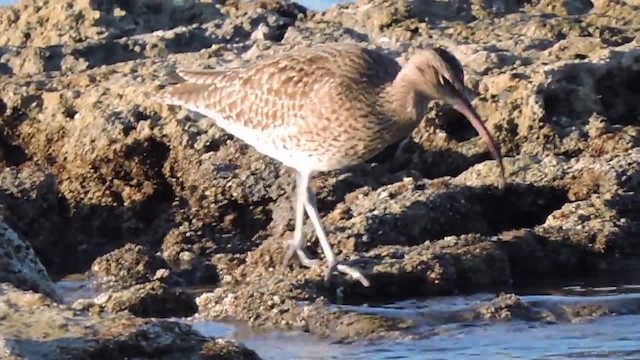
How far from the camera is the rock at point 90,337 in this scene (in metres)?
4.92

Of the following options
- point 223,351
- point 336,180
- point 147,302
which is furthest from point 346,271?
point 223,351

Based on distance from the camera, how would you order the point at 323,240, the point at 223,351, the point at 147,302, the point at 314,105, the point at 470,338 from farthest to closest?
the point at 314,105 → the point at 323,240 → the point at 147,302 → the point at 470,338 → the point at 223,351

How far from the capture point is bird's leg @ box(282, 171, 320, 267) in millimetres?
8469

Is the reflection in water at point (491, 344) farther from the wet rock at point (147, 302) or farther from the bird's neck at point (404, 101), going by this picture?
the bird's neck at point (404, 101)

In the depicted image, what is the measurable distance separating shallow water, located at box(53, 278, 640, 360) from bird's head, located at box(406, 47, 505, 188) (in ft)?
3.28

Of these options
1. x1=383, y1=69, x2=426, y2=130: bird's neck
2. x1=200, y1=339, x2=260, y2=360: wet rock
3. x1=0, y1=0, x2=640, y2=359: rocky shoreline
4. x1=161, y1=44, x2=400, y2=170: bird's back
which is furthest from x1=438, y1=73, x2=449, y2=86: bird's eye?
x1=200, y1=339, x2=260, y2=360: wet rock

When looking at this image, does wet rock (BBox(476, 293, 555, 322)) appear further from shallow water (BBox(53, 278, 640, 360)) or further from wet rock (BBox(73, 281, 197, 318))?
wet rock (BBox(73, 281, 197, 318))

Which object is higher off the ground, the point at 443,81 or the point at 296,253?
the point at 443,81

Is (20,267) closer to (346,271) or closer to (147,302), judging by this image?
(147,302)

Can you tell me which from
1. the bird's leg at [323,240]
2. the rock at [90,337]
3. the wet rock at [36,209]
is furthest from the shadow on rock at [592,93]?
the rock at [90,337]

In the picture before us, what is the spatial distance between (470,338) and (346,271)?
3.34 feet

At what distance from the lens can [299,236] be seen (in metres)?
8.62

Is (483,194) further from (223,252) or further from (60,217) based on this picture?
(60,217)

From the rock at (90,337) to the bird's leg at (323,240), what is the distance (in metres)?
2.57
